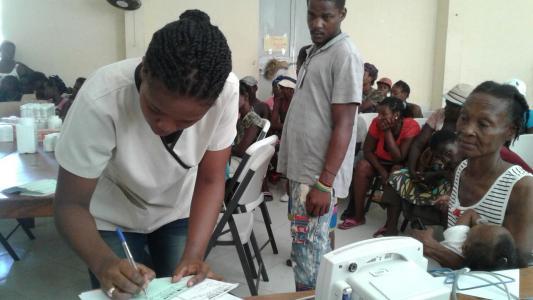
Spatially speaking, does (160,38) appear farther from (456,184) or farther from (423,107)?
(423,107)

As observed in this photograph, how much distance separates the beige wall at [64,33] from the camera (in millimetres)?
6234

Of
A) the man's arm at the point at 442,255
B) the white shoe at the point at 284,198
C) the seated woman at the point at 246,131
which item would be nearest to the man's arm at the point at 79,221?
the man's arm at the point at 442,255

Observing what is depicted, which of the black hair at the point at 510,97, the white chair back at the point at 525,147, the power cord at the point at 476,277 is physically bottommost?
the white chair back at the point at 525,147

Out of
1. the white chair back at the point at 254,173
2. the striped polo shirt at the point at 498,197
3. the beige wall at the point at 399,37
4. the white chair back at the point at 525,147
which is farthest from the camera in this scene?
the beige wall at the point at 399,37

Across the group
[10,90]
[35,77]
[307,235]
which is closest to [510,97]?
[307,235]

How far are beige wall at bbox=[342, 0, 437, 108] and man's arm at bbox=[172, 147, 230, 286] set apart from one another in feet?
19.3

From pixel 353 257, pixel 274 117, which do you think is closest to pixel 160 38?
pixel 353 257

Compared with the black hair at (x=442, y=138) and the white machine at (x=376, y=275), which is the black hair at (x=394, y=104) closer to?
the black hair at (x=442, y=138)

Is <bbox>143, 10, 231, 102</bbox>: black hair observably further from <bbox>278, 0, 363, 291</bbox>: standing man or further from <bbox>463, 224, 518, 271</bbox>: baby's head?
<bbox>278, 0, 363, 291</bbox>: standing man

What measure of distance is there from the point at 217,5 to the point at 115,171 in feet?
17.4

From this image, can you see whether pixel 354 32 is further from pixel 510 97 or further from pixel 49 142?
pixel 510 97

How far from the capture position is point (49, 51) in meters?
6.38

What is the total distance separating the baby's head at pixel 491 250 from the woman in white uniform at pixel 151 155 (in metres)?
0.71

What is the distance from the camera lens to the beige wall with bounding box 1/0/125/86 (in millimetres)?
6234
